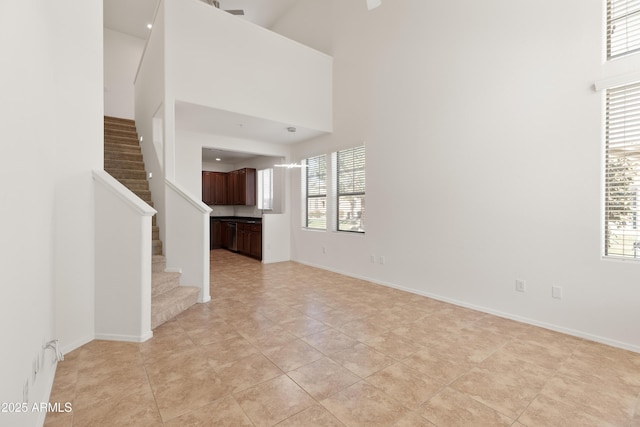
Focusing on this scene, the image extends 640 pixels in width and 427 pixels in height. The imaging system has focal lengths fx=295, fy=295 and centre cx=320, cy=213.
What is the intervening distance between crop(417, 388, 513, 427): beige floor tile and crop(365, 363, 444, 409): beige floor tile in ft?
0.20

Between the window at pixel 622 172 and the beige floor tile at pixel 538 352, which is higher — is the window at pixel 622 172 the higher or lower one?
the higher one

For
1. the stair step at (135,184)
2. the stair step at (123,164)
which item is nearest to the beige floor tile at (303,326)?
the stair step at (135,184)

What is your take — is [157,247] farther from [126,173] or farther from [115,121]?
[115,121]

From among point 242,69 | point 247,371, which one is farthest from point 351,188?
point 247,371

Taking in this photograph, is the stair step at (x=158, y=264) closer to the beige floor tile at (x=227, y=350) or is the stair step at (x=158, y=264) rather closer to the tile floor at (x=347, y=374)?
the tile floor at (x=347, y=374)

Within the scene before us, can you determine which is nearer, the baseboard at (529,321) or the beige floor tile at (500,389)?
the beige floor tile at (500,389)

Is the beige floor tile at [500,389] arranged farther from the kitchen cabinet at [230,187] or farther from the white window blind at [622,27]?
the kitchen cabinet at [230,187]

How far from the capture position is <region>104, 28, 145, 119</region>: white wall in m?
7.77

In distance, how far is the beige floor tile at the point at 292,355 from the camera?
231 cm

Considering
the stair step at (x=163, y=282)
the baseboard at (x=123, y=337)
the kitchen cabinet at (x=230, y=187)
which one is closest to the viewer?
the baseboard at (x=123, y=337)

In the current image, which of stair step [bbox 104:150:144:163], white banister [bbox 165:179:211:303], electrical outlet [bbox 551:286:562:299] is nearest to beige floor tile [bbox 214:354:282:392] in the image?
white banister [bbox 165:179:211:303]

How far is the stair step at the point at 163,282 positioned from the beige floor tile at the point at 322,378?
2044 millimetres

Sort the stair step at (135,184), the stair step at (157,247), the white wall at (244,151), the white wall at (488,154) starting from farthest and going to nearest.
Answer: the white wall at (244,151)
the stair step at (135,184)
the stair step at (157,247)
the white wall at (488,154)

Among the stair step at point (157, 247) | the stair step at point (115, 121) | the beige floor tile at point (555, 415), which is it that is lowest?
the beige floor tile at point (555, 415)
